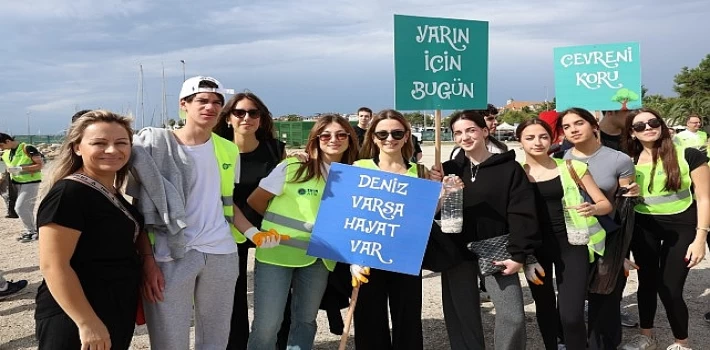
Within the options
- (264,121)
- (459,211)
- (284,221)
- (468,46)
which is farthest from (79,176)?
(468,46)

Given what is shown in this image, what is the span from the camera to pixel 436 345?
4.84 metres

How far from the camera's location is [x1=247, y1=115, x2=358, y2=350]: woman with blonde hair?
3.50m

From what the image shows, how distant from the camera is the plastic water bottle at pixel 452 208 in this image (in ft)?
11.3

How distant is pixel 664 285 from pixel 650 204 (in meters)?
0.70

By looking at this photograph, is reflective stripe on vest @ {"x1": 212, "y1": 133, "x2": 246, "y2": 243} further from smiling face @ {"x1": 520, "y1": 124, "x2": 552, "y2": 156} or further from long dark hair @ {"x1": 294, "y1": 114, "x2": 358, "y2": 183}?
smiling face @ {"x1": 520, "y1": 124, "x2": 552, "y2": 156}

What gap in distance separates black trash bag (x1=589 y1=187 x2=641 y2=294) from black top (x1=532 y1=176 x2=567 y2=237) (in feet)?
1.56

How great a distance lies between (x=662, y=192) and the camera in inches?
171

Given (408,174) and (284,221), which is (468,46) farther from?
(284,221)

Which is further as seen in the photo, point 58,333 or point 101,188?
point 101,188

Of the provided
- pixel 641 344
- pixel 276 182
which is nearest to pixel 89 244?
pixel 276 182

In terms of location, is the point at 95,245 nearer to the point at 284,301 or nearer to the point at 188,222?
the point at 188,222

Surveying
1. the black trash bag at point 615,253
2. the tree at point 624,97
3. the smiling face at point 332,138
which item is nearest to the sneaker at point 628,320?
the black trash bag at point 615,253

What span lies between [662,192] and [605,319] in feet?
3.91

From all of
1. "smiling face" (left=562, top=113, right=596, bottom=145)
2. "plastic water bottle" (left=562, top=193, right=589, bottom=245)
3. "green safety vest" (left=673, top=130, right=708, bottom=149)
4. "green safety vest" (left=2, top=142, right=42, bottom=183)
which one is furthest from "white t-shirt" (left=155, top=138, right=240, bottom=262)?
"green safety vest" (left=673, top=130, right=708, bottom=149)
